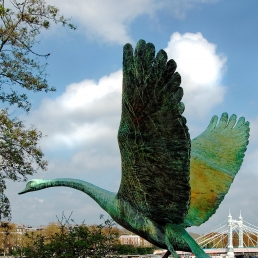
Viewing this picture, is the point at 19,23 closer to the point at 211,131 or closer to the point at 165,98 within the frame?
the point at 211,131

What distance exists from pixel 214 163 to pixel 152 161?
223cm

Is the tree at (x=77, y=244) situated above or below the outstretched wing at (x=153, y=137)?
below

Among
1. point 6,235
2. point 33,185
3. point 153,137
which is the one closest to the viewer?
point 153,137

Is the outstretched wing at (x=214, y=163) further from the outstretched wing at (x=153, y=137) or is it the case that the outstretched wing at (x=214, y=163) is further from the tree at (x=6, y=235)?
the tree at (x=6, y=235)

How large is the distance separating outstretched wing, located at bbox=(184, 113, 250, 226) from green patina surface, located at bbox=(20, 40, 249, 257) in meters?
0.19

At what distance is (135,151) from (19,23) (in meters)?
6.71

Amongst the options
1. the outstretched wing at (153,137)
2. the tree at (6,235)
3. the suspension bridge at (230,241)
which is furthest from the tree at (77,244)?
the suspension bridge at (230,241)

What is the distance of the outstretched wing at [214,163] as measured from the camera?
6.71 m

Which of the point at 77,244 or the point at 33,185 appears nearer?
the point at 33,185

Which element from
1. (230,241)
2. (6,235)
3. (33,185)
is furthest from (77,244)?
(230,241)

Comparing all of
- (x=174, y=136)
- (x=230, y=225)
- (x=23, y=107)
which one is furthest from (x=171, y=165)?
(x=230, y=225)

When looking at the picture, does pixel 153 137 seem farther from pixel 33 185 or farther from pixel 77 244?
pixel 77 244

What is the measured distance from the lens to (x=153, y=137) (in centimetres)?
502

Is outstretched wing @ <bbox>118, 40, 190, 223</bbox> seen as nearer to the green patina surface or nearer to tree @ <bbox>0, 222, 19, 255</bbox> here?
the green patina surface
